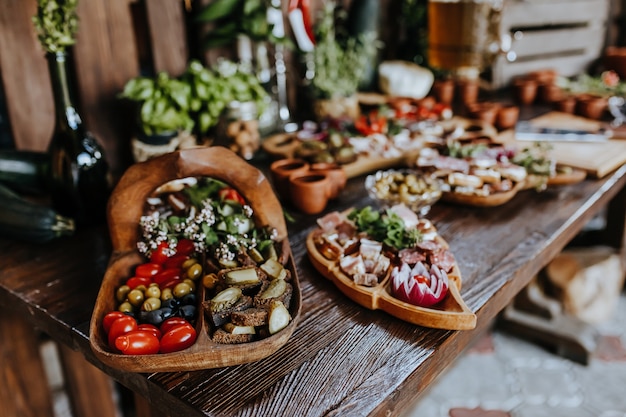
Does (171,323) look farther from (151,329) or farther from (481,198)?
(481,198)

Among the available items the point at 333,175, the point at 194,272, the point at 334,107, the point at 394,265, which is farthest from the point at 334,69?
the point at 194,272

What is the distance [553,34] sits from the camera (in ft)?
11.8

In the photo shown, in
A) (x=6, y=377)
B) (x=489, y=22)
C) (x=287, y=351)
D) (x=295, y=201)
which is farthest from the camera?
(x=489, y=22)

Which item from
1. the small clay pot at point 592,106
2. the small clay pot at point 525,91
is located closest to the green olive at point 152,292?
the small clay pot at point 592,106

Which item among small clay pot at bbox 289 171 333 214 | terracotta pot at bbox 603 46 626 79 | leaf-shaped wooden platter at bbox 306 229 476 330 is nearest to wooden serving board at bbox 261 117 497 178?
small clay pot at bbox 289 171 333 214

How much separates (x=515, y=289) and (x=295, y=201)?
0.73 m

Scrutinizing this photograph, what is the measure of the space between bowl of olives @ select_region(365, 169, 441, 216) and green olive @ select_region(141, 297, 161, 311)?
0.83 meters

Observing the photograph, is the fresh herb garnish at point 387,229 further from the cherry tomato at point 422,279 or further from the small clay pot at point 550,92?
the small clay pot at point 550,92

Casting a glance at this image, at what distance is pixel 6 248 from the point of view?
1.73 meters

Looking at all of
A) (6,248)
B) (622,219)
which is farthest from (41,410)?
(622,219)

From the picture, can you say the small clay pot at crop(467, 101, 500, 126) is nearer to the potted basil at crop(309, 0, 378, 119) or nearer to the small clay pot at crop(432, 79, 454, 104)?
the small clay pot at crop(432, 79, 454, 104)

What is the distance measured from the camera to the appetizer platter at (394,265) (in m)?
1.29

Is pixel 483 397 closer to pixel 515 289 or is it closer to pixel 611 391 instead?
pixel 611 391

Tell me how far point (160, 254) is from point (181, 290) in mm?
184
